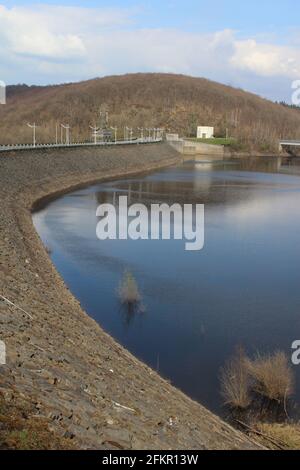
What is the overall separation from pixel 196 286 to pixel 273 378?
7132 mm

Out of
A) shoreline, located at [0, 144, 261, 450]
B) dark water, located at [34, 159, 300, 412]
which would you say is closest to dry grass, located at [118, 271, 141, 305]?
dark water, located at [34, 159, 300, 412]

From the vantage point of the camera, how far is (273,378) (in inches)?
435

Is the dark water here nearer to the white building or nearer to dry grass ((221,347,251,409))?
dry grass ((221,347,251,409))

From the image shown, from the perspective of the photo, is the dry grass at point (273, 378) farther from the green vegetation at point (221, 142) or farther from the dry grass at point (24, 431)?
the green vegetation at point (221, 142)

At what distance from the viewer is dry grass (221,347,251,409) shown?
35.3 ft

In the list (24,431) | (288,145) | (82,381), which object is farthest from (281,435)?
(288,145)

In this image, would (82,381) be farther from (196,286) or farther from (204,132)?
(204,132)

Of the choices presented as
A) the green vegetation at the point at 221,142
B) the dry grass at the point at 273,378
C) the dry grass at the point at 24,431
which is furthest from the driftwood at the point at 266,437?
the green vegetation at the point at 221,142

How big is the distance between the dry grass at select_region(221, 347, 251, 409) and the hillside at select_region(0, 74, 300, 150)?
96.4 meters

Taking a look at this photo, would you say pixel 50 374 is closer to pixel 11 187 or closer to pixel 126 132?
pixel 11 187

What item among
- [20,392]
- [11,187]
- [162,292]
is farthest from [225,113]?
[20,392]

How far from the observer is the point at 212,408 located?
35.1ft

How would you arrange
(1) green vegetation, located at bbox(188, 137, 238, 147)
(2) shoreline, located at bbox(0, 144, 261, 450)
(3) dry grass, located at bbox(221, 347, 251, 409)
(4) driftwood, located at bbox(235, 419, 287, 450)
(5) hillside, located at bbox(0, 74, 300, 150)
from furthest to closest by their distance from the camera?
(5) hillside, located at bbox(0, 74, 300, 150), (1) green vegetation, located at bbox(188, 137, 238, 147), (3) dry grass, located at bbox(221, 347, 251, 409), (4) driftwood, located at bbox(235, 419, 287, 450), (2) shoreline, located at bbox(0, 144, 261, 450)

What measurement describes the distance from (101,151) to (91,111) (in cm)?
7984
